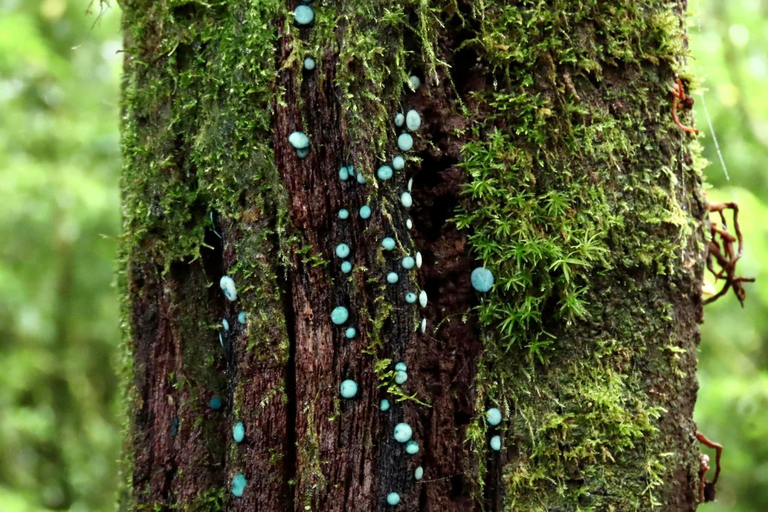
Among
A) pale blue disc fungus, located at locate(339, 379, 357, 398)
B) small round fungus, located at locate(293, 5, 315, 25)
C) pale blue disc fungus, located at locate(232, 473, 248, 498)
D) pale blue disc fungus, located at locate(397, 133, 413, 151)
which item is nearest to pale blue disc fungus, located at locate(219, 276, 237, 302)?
pale blue disc fungus, located at locate(339, 379, 357, 398)

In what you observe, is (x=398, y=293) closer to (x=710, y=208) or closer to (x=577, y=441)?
(x=577, y=441)

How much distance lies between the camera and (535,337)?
1.65m

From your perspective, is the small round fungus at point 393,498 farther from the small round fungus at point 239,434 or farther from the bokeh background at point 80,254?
A: the bokeh background at point 80,254

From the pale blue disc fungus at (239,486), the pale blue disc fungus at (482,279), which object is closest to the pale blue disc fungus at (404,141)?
the pale blue disc fungus at (482,279)

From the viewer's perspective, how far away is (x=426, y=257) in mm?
1679

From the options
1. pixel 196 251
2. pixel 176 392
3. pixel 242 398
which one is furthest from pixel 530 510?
pixel 196 251

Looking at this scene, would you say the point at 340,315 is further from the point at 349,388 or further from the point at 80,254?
the point at 80,254

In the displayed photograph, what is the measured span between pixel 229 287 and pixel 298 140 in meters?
0.46

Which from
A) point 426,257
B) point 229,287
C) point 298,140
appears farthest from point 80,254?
point 426,257

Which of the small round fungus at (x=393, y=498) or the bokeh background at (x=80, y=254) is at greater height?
the bokeh background at (x=80, y=254)

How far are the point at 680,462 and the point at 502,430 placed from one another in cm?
58

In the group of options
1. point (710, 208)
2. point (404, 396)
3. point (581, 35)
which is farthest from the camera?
point (710, 208)

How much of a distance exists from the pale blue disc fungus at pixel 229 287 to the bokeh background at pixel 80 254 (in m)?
3.95

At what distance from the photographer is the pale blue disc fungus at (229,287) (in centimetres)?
163
